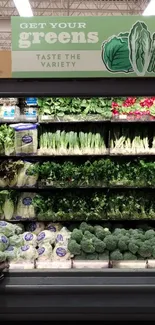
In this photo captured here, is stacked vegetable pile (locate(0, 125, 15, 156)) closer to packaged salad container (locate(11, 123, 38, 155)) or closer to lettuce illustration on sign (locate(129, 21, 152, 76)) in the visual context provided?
packaged salad container (locate(11, 123, 38, 155))

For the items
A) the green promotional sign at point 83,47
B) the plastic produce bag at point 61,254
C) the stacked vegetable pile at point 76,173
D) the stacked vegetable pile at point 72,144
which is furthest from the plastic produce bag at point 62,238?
the stacked vegetable pile at point 72,144

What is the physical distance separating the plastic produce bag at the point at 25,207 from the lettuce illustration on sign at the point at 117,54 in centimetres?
363

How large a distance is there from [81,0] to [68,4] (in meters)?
0.50

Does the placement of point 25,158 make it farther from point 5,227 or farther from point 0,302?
point 0,302

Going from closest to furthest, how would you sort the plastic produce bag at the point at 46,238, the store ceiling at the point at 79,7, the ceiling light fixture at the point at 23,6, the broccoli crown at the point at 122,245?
the broccoli crown at the point at 122,245 < the plastic produce bag at the point at 46,238 < the ceiling light fixture at the point at 23,6 < the store ceiling at the point at 79,7

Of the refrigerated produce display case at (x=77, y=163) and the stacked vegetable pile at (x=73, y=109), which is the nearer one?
the refrigerated produce display case at (x=77, y=163)

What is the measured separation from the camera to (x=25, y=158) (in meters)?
5.36

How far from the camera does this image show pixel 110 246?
2.31 metres

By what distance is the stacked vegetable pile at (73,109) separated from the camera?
5.06 m

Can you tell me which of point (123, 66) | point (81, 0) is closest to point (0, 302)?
point (123, 66)

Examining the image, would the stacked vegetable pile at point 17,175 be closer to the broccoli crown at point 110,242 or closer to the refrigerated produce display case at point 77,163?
the refrigerated produce display case at point 77,163

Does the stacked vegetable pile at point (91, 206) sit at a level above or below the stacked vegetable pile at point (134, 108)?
below

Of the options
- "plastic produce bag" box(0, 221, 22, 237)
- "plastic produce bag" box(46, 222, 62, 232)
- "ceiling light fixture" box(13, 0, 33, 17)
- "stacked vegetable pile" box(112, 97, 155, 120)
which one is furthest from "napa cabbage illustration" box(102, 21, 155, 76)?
"ceiling light fixture" box(13, 0, 33, 17)

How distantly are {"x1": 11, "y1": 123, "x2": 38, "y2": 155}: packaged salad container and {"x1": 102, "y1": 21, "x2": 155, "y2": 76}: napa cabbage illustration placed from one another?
3427mm
